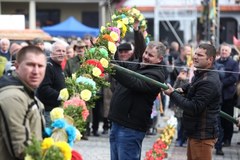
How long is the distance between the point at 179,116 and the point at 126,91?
19.1 feet

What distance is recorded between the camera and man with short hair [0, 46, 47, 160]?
4707mm

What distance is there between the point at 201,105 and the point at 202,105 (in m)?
0.01

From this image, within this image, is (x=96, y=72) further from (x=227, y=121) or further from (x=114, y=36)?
(x=227, y=121)

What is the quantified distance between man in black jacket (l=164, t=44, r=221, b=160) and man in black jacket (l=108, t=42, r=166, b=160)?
28 cm

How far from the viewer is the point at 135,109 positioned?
299 inches

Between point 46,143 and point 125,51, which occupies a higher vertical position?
point 125,51

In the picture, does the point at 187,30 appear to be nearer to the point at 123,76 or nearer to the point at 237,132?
the point at 237,132

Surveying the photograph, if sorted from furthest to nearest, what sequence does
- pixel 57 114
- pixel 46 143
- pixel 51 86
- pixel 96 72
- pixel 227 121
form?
pixel 227 121
pixel 51 86
pixel 96 72
pixel 57 114
pixel 46 143

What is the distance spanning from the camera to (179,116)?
1331cm

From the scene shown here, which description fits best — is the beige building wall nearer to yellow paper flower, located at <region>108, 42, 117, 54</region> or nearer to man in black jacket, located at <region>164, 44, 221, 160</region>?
yellow paper flower, located at <region>108, 42, 117, 54</region>

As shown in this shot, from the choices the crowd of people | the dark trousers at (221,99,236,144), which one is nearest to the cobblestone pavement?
the dark trousers at (221,99,236,144)

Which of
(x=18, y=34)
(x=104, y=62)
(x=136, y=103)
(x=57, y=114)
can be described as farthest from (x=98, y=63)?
(x=18, y=34)

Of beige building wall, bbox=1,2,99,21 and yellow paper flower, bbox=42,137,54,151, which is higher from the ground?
beige building wall, bbox=1,2,99,21

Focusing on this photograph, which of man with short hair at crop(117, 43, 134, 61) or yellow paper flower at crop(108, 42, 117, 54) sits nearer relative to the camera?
yellow paper flower at crop(108, 42, 117, 54)
